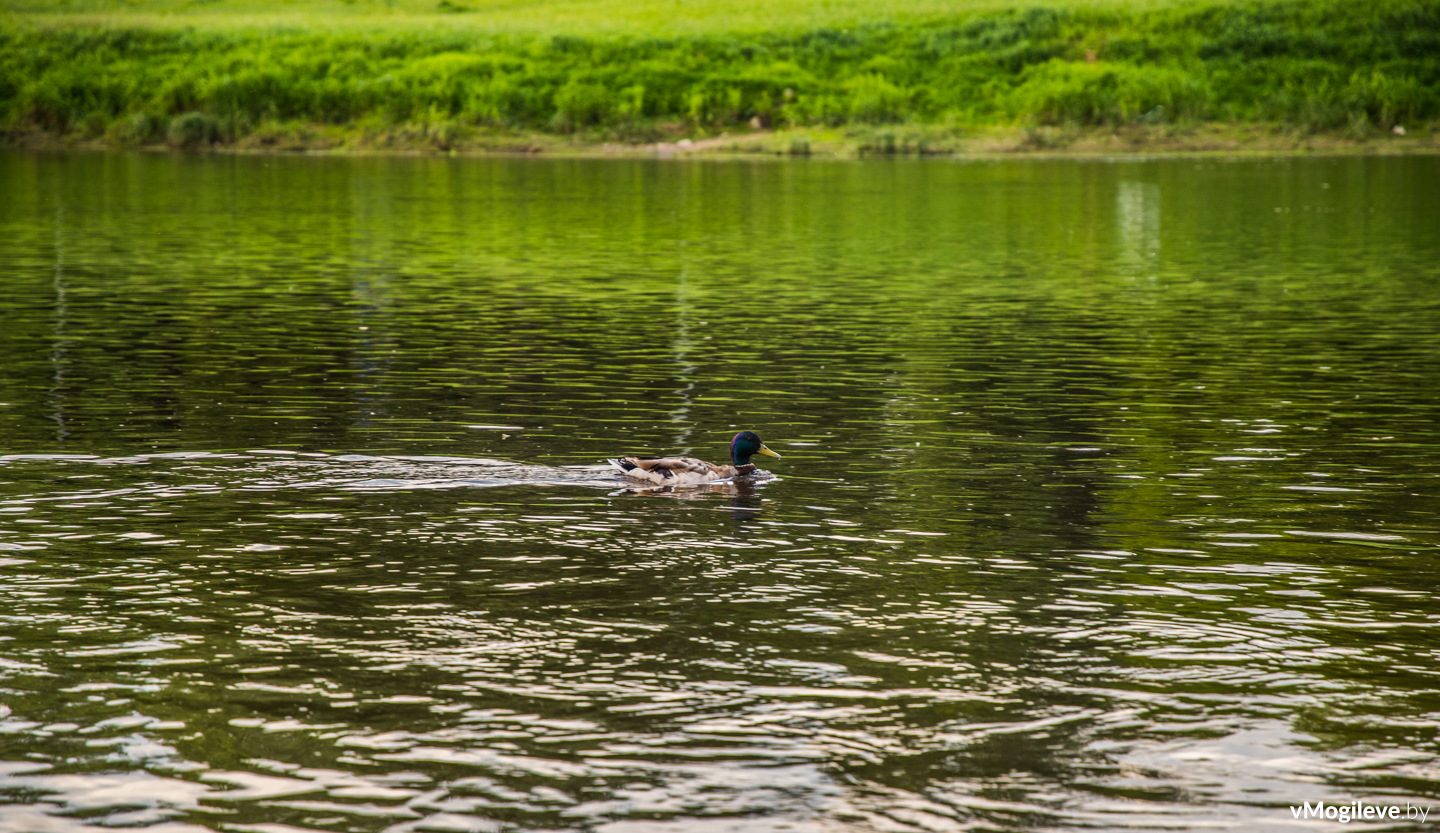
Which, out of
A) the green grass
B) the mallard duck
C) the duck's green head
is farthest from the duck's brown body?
the green grass

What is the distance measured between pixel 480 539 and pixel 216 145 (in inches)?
4245

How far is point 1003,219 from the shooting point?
60.0 meters

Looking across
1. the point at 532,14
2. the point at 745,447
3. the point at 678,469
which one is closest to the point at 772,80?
the point at 532,14

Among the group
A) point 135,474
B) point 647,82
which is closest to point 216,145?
point 647,82

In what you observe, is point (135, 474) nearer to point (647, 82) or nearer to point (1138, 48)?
point (647, 82)

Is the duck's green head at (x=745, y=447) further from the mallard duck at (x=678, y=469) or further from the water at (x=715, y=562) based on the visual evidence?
the water at (x=715, y=562)

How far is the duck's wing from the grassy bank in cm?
9444

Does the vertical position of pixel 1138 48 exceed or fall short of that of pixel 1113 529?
it exceeds it

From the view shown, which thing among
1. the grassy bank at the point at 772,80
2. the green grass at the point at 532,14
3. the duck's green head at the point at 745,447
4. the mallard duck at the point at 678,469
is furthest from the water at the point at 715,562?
the green grass at the point at 532,14

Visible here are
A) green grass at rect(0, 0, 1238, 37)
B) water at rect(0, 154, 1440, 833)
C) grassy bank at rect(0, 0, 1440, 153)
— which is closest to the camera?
water at rect(0, 154, 1440, 833)

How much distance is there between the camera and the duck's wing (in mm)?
18594

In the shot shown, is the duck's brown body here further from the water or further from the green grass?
the green grass

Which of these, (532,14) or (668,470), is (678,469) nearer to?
(668,470)

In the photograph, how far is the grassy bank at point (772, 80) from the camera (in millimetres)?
114125
